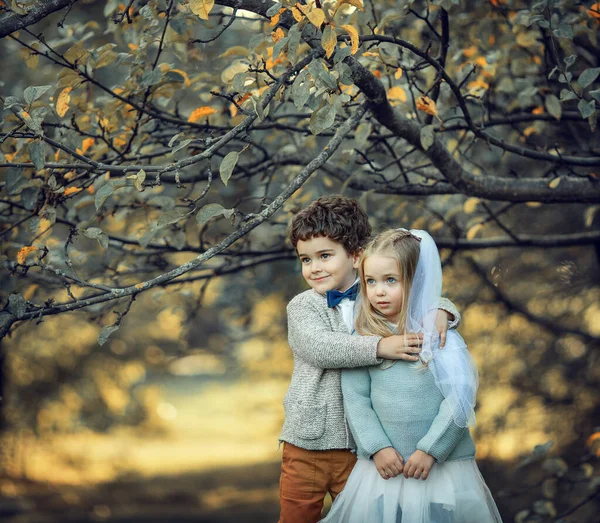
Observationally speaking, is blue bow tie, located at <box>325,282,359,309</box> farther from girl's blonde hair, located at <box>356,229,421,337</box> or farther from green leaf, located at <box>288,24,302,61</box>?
green leaf, located at <box>288,24,302,61</box>

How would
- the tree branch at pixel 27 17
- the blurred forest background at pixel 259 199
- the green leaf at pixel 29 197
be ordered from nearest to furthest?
the tree branch at pixel 27 17 → the blurred forest background at pixel 259 199 → the green leaf at pixel 29 197

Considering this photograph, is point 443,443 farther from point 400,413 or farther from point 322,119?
point 322,119

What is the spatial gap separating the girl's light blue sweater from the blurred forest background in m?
0.65

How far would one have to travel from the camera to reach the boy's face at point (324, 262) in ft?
7.75

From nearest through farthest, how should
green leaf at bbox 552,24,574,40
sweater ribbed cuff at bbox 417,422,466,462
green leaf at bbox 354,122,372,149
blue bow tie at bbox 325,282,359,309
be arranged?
sweater ribbed cuff at bbox 417,422,466,462 < blue bow tie at bbox 325,282,359,309 < green leaf at bbox 552,24,574,40 < green leaf at bbox 354,122,372,149

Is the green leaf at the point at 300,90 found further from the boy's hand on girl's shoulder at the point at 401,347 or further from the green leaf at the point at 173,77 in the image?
the green leaf at the point at 173,77

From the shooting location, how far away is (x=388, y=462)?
219 cm

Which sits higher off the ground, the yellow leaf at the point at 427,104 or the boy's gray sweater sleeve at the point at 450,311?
the yellow leaf at the point at 427,104

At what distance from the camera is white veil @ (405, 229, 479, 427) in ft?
7.15

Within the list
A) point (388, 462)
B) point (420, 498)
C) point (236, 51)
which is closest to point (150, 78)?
point (236, 51)

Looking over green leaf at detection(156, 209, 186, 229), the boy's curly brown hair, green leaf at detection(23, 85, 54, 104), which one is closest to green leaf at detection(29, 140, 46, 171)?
green leaf at detection(23, 85, 54, 104)

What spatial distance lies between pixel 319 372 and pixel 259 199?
1.57m

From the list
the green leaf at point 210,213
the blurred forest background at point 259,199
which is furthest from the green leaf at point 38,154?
the green leaf at point 210,213

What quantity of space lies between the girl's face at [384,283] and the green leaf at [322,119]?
1.48 feet
